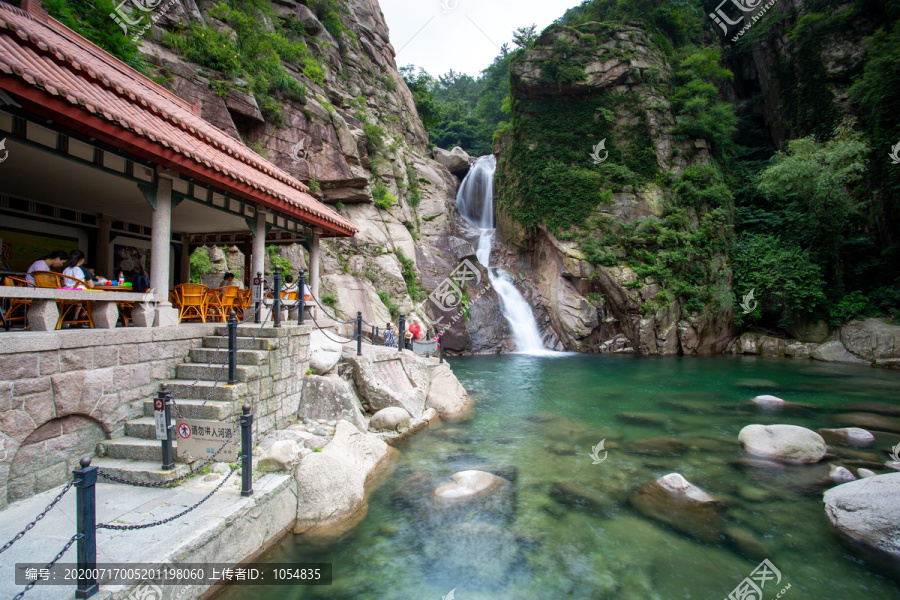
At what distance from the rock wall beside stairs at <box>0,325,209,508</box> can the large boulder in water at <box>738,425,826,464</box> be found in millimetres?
11043

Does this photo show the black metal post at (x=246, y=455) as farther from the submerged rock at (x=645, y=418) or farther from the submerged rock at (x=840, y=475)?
the submerged rock at (x=840, y=475)

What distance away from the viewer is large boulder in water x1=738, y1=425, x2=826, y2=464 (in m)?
7.90

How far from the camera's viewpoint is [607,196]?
2489 centimetres

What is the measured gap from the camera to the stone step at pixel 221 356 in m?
6.28

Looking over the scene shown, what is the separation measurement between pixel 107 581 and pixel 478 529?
13.3 feet

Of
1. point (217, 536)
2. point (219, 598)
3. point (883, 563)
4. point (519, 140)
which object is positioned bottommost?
point (883, 563)

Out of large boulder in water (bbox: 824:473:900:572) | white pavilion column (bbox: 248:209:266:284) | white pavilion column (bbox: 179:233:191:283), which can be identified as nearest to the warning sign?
white pavilion column (bbox: 248:209:266:284)

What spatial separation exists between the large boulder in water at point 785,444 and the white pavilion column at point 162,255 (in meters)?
11.2

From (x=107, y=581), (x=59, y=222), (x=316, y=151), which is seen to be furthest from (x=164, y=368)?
(x=316, y=151)

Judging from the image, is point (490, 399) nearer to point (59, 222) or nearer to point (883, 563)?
point (883, 563)

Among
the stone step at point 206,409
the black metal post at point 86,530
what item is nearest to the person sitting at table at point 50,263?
the stone step at point 206,409

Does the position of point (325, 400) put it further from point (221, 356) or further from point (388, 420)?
point (221, 356)

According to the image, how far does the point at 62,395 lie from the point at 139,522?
1.89m

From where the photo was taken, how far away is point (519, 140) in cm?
2855
